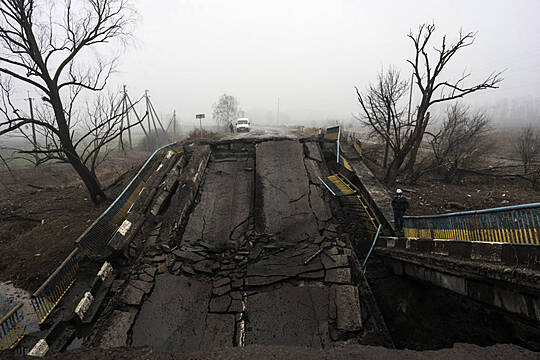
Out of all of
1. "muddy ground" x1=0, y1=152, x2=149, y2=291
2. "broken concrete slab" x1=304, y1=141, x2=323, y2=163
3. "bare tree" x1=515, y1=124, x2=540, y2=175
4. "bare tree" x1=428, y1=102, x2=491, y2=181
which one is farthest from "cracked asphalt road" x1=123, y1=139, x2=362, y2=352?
"bare tree" x1=515, y1=124, x2=540, y2=175

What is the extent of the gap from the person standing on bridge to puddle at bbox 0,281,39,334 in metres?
8.02

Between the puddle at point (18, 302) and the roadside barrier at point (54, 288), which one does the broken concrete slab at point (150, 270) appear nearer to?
the roadside barrier at point (54, 288)

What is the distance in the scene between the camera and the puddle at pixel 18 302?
4.59 m

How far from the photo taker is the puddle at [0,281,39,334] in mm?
4590

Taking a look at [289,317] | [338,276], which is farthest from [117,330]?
[338,276]

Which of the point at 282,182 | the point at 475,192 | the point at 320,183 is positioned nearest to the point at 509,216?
the point at 320,183

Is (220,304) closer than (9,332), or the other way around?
(9,332)

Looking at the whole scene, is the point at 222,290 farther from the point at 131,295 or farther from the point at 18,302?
the point at 18,302

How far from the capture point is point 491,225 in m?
3.72

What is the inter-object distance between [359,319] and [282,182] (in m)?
4.61

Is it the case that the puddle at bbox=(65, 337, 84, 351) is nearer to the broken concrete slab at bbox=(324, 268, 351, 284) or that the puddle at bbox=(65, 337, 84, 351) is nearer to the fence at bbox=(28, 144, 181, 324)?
the fence at bbox=(28, 144, 181, 324)

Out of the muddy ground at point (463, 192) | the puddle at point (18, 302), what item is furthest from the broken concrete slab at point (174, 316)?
the muddy ground at point (463, 192)

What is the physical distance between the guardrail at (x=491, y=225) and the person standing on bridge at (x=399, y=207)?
1.46 feet

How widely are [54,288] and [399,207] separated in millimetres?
7813
